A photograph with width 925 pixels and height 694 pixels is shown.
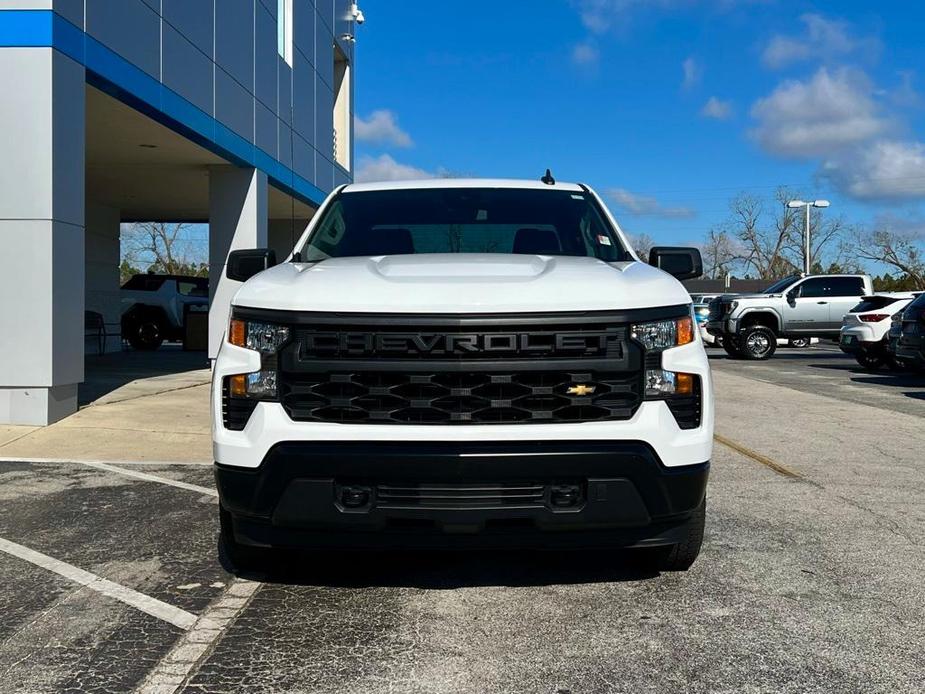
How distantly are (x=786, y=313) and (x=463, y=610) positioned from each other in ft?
63.3

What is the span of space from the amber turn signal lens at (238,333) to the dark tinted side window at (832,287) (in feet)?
65.7

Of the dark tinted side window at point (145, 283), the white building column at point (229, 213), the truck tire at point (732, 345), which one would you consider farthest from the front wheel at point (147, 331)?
the truck tire at point (732, 345)

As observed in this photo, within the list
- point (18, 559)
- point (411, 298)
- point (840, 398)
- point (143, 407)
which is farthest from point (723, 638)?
point (840, 398)

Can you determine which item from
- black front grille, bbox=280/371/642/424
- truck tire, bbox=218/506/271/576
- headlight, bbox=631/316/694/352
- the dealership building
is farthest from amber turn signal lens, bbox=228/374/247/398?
the dealership building

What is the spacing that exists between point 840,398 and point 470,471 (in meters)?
10.3

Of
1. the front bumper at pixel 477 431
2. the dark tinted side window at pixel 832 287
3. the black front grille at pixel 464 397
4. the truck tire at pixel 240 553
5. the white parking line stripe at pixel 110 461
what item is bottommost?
the white parking line stripe at pixel 110 461

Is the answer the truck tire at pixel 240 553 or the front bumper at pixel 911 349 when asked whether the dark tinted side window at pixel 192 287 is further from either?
the truck tire at pixel 240 553

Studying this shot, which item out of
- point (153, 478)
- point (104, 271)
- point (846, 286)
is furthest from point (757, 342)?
point (153, 478)

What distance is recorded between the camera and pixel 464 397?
3.22 m

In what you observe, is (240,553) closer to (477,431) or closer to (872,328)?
(477,431)

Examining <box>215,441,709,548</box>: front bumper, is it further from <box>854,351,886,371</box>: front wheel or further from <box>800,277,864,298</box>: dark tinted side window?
<box>800,277,864,298</box>: dark tinted side window

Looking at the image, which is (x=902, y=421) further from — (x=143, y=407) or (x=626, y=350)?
(x=143, y=407)

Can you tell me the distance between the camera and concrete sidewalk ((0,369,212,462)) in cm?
729

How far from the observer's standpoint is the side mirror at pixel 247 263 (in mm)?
4531
